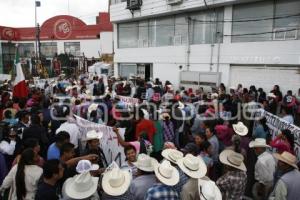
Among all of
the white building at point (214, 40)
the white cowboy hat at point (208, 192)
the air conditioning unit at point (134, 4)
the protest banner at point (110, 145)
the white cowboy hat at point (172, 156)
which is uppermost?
the air conditioning unit at point (134, 4)

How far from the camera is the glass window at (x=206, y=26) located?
49.9 ft

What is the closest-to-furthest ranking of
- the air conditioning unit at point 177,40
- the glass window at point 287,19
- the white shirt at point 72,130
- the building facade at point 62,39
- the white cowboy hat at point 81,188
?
the white cowboy hat at point 81,188 → the white shirt at point 72,130 → the glass window at point 287,19 → the air conditioning unit at point 177,40 → the building facade at point 62,39

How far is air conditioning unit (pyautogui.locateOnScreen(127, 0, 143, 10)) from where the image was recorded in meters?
19.1

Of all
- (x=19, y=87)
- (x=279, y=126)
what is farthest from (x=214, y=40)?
(x=19, y=87)

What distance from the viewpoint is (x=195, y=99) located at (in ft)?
34.7

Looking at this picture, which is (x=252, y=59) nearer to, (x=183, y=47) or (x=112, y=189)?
(x=183, y=47)

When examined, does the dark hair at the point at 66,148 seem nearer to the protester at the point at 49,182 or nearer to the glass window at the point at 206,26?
the protester at the point at 49,182

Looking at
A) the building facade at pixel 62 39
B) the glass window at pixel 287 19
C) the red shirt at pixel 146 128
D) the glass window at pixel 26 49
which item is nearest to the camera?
the red shirt at pixel 146 128

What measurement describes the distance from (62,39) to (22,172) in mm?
38525

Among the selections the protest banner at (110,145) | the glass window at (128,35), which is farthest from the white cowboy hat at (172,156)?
the glass window at (128,35)

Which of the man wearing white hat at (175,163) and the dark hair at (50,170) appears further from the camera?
the man wearing white hat at (175,163)

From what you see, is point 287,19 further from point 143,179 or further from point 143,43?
point 143,179

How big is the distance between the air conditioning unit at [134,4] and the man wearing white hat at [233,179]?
16.9 metres

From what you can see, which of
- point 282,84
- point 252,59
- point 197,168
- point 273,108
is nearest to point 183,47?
point 252,59
